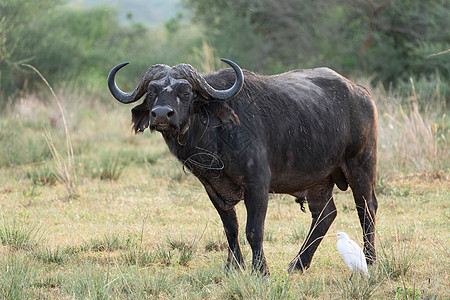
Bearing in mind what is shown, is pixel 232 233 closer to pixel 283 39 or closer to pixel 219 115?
pixel 219 115

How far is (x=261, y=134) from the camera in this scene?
16.5 feet

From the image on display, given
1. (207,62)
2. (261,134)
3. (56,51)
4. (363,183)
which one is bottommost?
(56,51)

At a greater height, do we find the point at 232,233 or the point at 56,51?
the point at 56,51

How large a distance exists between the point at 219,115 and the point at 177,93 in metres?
0.41

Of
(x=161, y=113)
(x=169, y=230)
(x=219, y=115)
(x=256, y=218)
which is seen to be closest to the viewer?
(x=161, y=113)

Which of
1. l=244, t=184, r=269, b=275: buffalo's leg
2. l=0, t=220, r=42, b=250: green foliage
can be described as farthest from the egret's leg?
l=0, t=220, r=42, b=250: green foliage

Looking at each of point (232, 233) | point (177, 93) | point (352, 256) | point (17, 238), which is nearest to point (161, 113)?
point (177, 93)

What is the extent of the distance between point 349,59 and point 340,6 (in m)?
1.74

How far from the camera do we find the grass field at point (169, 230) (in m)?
4.68

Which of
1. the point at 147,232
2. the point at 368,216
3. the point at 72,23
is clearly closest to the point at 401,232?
the point at 368,216

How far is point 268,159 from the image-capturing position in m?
5.08

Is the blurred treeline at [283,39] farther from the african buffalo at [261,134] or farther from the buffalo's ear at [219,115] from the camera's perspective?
the buffalo's ear at [219,115]

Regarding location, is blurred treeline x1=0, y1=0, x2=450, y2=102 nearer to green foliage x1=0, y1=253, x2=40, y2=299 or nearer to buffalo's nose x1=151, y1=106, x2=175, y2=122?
green foliage x1=0, y1=253, x2=40, y2=299

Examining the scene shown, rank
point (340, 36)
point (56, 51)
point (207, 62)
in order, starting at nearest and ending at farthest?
point (207, 62) < point (340, 36) < point (56, 51)
